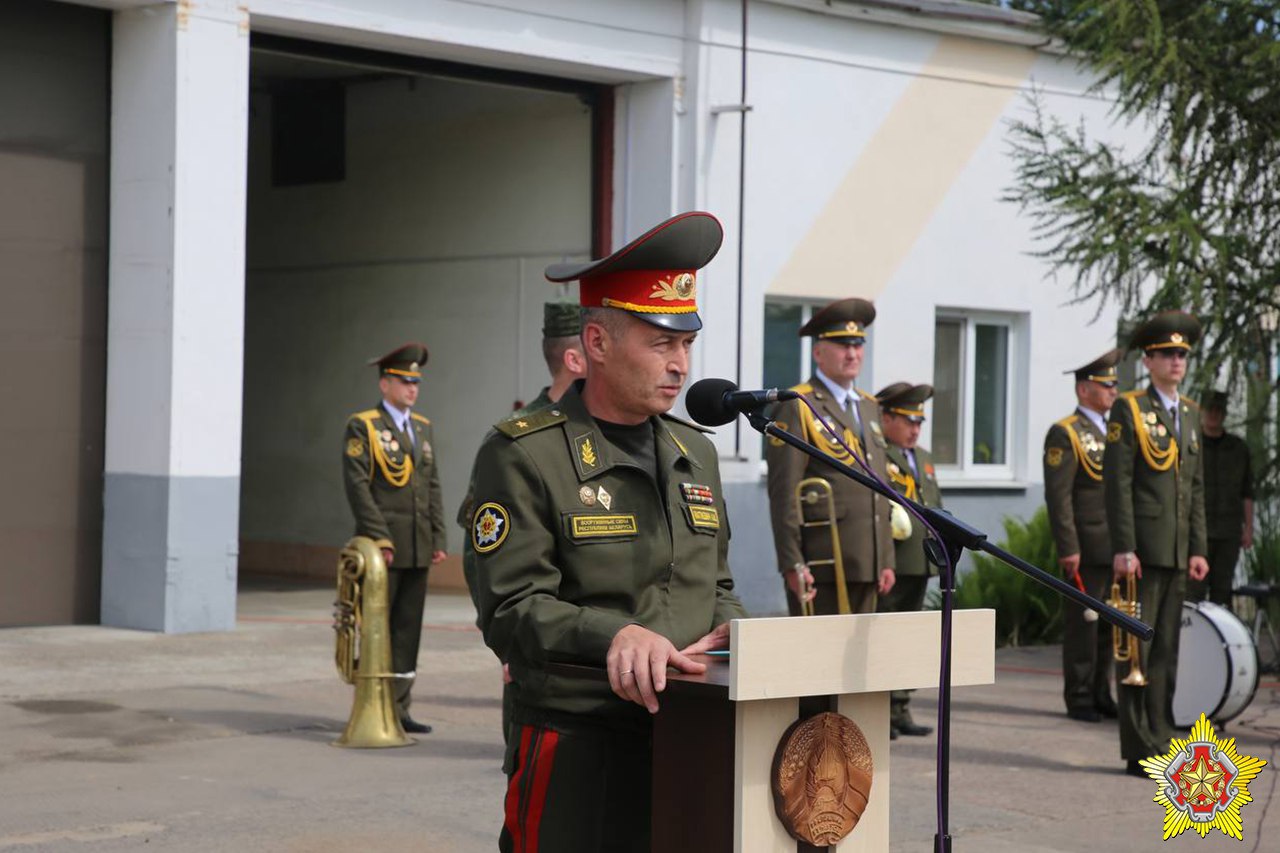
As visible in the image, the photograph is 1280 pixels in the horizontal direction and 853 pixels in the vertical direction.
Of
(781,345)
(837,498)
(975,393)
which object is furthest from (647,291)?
(975,393)

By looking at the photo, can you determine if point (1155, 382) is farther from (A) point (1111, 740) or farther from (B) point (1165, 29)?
(B) point (1165, 29)

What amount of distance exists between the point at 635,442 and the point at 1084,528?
25.8 ft

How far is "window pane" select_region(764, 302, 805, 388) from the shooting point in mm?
16531

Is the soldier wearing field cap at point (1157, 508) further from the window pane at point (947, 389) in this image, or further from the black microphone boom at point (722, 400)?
the window pane at point (947, 389)

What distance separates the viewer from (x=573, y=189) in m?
16.7

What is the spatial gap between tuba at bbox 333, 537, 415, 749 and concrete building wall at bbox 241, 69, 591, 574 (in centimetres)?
695

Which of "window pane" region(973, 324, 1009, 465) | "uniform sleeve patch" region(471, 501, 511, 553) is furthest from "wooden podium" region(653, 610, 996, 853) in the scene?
"window pane" region(973, 324, 1009, 465)

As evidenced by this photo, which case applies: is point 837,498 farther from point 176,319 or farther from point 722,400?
point 722,400

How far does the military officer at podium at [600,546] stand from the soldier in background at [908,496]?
5976mm

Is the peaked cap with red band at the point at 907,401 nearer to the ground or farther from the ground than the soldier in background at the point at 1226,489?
farther from the ground

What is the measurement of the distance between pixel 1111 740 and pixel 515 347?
834 centimetres

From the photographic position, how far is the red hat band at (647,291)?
12.2 ft

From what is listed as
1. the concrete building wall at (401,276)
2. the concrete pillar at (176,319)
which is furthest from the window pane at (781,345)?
the concrete pillar at (176,319)

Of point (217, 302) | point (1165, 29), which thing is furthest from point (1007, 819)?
point (217, 302)
